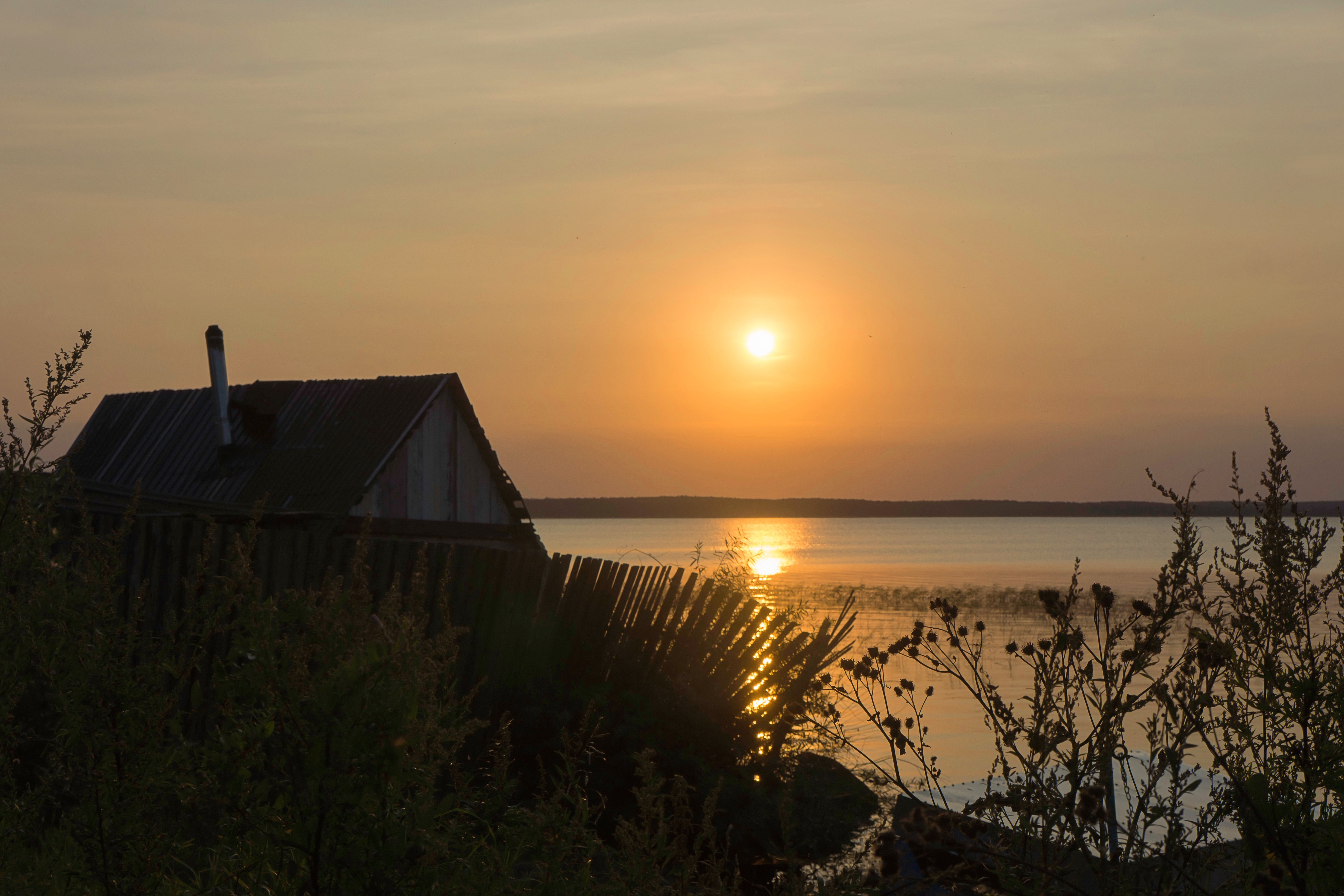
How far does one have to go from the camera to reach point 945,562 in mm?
67562

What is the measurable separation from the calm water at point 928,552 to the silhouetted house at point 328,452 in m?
3.19

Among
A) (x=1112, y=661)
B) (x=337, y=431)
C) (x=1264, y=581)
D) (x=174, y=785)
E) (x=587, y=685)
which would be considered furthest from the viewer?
(x=337, y=431)

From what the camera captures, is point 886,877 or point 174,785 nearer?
point 886,877

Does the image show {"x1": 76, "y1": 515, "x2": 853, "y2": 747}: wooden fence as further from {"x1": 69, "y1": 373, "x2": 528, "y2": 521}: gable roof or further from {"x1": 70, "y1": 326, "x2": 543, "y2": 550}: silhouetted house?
{"x1": 69, "y1": 373, "x2": 528, "y2": 521}: gable roof

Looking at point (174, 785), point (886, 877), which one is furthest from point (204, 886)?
point (886, 877)

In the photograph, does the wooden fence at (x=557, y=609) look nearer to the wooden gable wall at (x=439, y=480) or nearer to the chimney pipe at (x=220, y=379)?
the wooden gable wall at (x=439, y=480)

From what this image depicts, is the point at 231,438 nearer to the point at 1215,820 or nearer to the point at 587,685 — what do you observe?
the point at 587,685

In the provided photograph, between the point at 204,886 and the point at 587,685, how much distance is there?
4269 millimetres

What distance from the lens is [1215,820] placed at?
134 inches

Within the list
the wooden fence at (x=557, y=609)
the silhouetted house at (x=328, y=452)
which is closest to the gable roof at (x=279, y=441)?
the silhouetted house at (x=328, y=452)

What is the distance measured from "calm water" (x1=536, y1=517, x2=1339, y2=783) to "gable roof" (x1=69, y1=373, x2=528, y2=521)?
4433 millimetres

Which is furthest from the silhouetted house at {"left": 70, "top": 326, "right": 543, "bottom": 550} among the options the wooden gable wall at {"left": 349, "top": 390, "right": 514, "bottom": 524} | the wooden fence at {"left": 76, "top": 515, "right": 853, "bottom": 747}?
the wooden fence at {"left": 76, "top": 515, "right": 853, "bottom": 747}

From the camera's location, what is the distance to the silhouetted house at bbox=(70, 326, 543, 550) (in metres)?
17.4

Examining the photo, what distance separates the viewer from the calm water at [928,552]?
4909 centimetres
